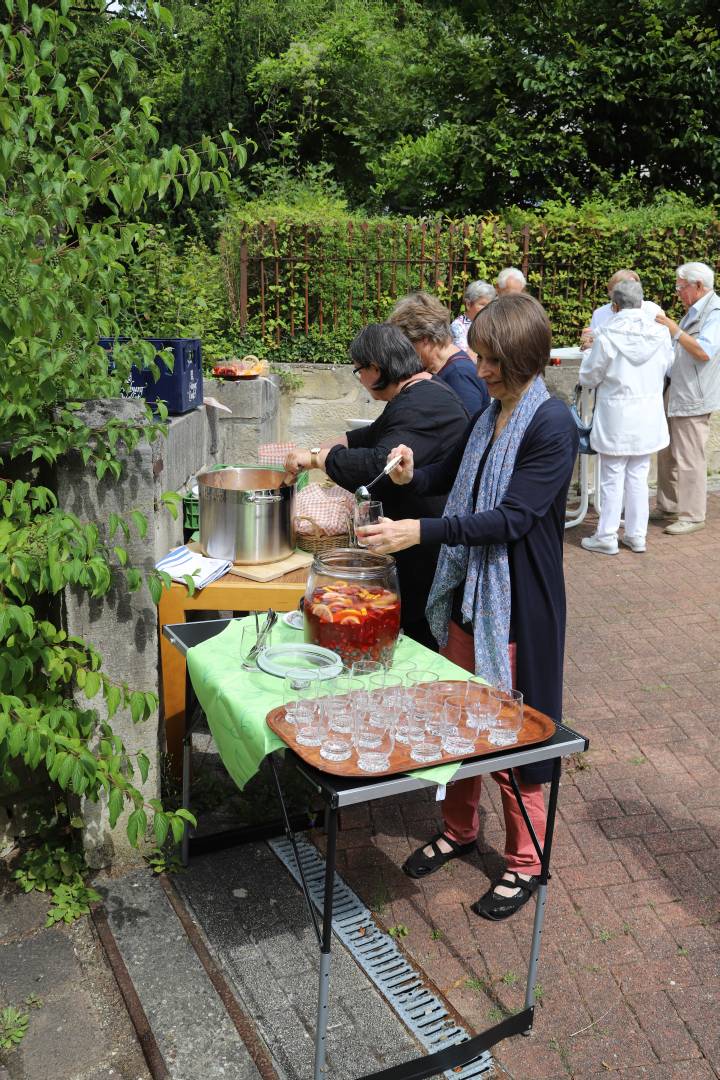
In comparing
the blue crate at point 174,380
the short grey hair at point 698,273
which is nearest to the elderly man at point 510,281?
the short grey hair at point 698,273

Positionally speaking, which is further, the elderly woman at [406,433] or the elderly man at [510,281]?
the elderly man at [510,281]

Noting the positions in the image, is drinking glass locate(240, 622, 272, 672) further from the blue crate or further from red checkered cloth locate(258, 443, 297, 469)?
the blue crate

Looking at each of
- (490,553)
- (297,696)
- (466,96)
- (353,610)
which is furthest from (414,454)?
(466,96)

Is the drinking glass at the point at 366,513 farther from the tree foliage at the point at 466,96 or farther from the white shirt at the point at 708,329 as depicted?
the tree foliage at the point at 466,96

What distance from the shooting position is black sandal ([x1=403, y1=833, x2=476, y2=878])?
3.59 metres

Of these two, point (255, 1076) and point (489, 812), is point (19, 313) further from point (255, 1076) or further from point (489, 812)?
point (489, 812)

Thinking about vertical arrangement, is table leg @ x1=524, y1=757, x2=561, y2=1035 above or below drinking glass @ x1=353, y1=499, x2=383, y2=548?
below

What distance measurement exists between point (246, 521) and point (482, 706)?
5.40 ft

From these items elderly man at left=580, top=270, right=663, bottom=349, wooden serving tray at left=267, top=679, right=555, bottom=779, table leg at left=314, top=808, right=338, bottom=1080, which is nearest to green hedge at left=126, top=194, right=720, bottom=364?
elderly man at left=580, top=270, right=663, bottom=349

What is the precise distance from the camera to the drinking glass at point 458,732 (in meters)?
2.43

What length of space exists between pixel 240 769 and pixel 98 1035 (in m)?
0.94

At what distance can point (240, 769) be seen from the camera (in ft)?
8.66

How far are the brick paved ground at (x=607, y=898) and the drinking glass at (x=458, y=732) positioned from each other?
3.34 ft

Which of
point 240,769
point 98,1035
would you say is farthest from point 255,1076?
point 240,769
